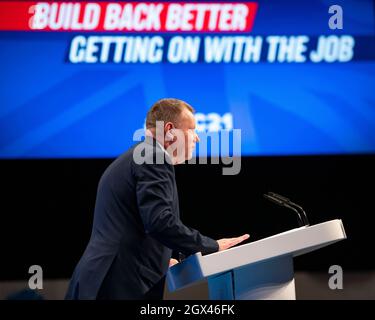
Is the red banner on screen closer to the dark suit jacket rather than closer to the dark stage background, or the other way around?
the dark stage background

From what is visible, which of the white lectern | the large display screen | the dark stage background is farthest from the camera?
the dark stage background

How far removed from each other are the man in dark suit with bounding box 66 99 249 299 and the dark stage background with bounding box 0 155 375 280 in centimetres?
238

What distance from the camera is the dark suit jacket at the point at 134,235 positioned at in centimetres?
247

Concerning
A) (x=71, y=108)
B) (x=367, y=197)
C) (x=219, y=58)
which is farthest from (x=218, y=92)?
(x=367, y=197)

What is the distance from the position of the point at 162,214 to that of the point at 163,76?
2444mm

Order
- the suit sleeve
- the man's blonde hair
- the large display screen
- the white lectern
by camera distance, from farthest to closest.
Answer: the large display screen < the man's blonde hair < the suit sleeve < the white lectern

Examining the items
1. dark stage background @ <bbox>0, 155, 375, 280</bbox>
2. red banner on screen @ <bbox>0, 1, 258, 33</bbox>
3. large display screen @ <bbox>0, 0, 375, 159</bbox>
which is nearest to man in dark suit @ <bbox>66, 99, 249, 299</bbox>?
large display screen @ <bbox>0, 0, 375, 159</bbox>

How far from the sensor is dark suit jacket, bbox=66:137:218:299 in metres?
2.47

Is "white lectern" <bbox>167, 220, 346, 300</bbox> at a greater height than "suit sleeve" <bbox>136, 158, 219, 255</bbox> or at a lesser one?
lesser

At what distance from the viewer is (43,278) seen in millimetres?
4992

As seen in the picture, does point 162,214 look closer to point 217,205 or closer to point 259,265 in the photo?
point 259,265

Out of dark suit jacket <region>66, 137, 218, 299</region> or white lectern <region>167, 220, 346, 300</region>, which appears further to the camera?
dark suit jacket <region>66, 137, 218, 299</region>

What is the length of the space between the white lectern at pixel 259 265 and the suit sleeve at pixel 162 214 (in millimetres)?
111

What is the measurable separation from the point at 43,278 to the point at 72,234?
1.30 ft
